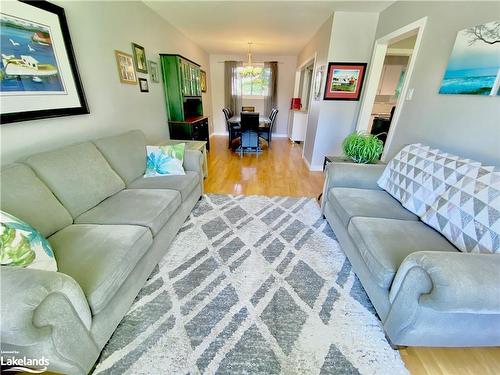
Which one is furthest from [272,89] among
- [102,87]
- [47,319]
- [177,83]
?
[47,319]

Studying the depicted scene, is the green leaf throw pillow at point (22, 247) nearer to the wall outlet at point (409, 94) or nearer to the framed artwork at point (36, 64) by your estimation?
the framed artwork at point (36, 64)

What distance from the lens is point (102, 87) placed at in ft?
6.97

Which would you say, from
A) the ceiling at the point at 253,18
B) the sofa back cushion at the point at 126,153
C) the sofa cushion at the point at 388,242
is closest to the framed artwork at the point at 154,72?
the ceiling at the point at 253,18

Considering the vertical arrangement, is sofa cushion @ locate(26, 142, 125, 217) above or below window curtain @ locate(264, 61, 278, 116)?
below

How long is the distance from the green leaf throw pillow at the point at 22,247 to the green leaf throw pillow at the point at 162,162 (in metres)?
1.25

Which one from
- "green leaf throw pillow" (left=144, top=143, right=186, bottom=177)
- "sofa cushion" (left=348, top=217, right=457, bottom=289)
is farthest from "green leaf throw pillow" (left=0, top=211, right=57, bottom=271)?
"sofa cushion" (left=348, top=217, right=457, bottom=289)

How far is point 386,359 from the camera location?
1.08m

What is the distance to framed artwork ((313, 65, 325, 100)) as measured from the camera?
3.42 metres

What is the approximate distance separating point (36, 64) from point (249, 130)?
133 inches

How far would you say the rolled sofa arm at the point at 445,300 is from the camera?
0.81 m

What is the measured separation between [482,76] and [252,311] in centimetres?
Result: 233

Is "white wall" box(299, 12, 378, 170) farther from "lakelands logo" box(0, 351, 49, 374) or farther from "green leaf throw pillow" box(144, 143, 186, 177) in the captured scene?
"lakelands logo" box(0, 351, 49, 374)

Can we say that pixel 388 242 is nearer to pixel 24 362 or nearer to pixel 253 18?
pixel 24 362

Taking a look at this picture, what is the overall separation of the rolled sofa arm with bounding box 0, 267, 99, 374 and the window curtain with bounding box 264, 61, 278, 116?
6.76m
